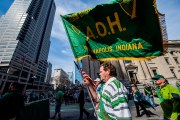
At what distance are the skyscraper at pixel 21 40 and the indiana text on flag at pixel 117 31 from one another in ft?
→ 264

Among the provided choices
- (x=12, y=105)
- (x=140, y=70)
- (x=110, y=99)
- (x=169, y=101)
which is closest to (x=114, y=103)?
(x=110, y=99)

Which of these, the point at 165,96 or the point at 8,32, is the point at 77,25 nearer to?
the point at 165,96

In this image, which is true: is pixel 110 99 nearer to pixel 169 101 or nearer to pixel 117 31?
pixel 117 31

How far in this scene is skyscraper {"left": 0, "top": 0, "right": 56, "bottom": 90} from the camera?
278 feet

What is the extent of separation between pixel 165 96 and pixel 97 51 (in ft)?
7.32

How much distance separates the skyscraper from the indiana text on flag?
8049 cm

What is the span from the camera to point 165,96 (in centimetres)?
326

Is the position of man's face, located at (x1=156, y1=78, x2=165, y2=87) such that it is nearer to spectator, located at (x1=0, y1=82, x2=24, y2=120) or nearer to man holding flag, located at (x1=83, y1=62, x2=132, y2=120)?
man holding flag, located at (x1=83, y1=62, x2=132, y2=120)

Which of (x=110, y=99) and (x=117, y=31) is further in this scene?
(x=117, y=31)

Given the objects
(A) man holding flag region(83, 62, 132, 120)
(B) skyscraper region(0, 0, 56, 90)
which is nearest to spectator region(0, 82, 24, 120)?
(A) man holding flag region(83, 62, 132, 120)

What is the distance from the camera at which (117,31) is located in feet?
11.2

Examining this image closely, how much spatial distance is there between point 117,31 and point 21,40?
116232 mm

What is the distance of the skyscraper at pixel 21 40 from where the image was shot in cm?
8462

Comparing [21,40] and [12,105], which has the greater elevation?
[21,40]
